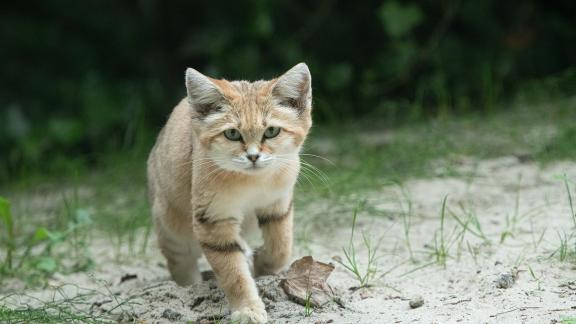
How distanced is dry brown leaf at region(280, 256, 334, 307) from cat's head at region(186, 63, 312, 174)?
521 mm

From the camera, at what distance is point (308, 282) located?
3676 millimetres

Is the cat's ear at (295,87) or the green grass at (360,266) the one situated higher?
the cat's ear at (295,87)

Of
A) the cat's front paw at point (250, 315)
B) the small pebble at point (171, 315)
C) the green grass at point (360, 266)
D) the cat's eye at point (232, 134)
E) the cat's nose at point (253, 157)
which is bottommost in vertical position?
the small pebble at point (171, 315)

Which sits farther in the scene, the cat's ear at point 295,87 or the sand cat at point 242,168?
the cat's ear at point 295,87

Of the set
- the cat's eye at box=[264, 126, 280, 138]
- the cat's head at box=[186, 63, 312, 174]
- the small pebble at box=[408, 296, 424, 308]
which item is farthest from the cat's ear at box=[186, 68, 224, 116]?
the small pebble at box=[408, 296, 424, 308]

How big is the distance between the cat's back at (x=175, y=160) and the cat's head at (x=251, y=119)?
0.64 ft

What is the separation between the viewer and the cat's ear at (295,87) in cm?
379

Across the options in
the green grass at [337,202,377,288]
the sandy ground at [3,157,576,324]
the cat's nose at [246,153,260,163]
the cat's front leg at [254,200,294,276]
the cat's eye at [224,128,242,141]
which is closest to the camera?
the sandy ground at [3,157,576,324]

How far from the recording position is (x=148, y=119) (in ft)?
25.9

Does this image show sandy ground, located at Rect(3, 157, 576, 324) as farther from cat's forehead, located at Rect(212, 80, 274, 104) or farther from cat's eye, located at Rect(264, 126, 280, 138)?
cat's forehead, located at Rect(212, 80, 274, 104)

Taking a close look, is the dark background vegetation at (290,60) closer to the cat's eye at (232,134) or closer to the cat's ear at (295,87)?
the cat's ear at (295,87)

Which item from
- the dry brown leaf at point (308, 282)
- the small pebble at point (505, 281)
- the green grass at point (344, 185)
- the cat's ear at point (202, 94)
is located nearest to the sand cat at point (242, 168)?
the cat's ear at point (202, 94)

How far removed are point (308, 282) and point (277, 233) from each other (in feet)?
1.30

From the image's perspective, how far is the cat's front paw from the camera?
3.45m
